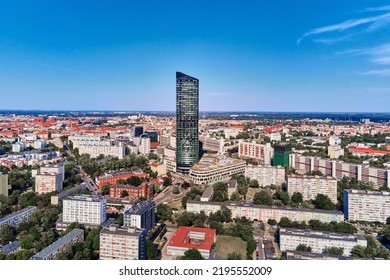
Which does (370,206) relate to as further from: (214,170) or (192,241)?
(214,170)

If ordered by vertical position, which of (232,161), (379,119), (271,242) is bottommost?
(271,242)

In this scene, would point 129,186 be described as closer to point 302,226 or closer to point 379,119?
point 302,226

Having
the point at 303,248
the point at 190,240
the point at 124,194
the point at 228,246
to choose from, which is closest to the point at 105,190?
the point at 124,194

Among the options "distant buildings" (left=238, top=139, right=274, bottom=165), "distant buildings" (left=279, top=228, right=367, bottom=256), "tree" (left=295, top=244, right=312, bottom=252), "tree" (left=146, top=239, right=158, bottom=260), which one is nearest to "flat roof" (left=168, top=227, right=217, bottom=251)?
"tree" (left=146, top=239, right=158, bottom=260)

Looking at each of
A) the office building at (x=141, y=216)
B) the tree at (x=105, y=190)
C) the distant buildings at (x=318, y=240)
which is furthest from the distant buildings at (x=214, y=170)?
the distant buildings at (x=318, y=240)

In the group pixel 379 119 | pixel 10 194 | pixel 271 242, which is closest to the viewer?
pixel 271 242
